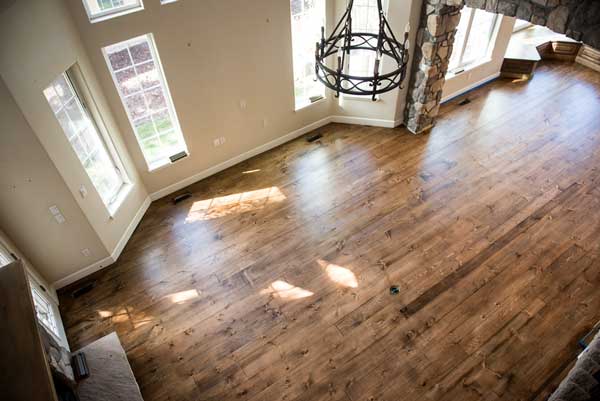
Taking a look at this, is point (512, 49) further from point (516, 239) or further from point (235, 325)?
point (235, 325)

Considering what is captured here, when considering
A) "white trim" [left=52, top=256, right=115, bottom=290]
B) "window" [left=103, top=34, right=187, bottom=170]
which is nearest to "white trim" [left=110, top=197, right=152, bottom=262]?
"white trim" [left=52, top=256, right=115, bottom=290]

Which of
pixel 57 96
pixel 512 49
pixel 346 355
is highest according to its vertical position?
pixel 57 96

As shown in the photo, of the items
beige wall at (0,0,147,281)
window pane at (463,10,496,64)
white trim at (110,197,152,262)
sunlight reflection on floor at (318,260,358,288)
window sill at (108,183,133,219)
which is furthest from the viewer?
window pane at (463,10,496,64)

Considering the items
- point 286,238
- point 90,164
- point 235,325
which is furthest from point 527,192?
point 90,164

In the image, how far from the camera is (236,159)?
253 inches

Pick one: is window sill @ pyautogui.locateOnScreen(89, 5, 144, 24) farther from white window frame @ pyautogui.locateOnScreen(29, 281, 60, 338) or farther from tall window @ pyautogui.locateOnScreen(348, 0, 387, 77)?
tall window @ pyautogui.locateOnScreen(348, 0, 387, 77)

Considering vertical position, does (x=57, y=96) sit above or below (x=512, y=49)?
above

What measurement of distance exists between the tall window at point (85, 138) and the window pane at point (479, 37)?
6.63 metres

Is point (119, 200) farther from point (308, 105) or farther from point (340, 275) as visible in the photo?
point (308, 105)

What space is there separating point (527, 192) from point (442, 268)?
2.08 metres

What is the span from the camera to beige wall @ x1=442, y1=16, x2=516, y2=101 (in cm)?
734

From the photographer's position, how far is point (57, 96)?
415 cm

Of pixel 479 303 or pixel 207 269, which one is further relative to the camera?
pixel 207 269

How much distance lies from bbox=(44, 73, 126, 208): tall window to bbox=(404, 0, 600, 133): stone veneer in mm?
4877
